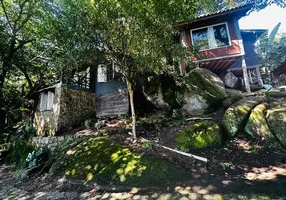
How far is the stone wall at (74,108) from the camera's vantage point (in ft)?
31.2

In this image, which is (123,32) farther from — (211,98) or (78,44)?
(211,98)

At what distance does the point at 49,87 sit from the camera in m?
10.1

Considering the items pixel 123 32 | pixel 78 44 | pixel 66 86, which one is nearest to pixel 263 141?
pixel 123 32

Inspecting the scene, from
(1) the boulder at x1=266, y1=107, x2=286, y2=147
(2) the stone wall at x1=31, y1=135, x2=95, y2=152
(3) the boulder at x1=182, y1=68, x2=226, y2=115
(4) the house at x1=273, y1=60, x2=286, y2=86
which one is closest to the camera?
(1) the boulder at x1=266, y1=107, x2=286, y2=147

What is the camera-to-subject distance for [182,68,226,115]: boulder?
7668 mm

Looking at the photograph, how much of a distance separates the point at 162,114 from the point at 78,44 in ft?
16.4

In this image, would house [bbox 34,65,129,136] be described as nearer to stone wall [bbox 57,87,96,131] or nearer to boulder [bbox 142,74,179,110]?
stone wall [bbox 57,87,96,131]

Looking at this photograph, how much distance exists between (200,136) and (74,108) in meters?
7.42

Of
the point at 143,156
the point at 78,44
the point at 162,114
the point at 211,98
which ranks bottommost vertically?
the point at 143,156

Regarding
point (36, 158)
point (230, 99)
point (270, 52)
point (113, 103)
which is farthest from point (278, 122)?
point (270, 52)

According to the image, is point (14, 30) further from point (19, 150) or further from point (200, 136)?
point (200, 136)

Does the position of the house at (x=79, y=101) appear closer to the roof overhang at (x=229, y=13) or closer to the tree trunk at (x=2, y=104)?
the tree trunk at (x=2, y=104)

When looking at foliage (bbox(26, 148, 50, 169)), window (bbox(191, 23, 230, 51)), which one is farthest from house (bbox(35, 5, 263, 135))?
foliage (bbox(26, 148, 50, 169))

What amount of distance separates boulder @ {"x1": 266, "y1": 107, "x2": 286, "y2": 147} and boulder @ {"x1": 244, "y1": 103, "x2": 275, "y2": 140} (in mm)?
142
